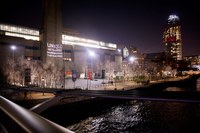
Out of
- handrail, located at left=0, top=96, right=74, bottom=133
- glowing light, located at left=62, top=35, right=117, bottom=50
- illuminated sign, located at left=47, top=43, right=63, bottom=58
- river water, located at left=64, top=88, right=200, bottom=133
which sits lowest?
river water, located at left=64, top=88, right=200, bottom=133

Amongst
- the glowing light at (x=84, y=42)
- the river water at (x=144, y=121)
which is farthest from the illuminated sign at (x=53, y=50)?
→ the river water at (x=144, y=121)

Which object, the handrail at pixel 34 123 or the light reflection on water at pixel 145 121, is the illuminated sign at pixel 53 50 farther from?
the handrail at pixel 34 123

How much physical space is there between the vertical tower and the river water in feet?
146

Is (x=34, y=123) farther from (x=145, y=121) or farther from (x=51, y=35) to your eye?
(x=51, y=35)

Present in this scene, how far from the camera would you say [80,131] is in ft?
76.8

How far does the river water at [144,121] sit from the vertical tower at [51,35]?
1747 inches

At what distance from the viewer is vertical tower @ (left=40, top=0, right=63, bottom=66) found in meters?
72.9

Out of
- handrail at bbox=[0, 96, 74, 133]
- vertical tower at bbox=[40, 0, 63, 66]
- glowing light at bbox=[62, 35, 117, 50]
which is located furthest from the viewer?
glowing light at bbox=[62, 35, 117, 50]

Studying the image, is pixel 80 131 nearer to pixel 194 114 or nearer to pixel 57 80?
pixel 194 114

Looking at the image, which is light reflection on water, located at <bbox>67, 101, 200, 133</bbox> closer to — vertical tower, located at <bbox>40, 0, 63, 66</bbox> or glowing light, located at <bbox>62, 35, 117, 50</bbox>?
vertical tower, located at <bbox>40, 0, 63, 66</bbox>

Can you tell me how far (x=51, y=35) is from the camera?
247ft

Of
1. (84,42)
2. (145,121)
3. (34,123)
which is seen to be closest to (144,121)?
(145,121)

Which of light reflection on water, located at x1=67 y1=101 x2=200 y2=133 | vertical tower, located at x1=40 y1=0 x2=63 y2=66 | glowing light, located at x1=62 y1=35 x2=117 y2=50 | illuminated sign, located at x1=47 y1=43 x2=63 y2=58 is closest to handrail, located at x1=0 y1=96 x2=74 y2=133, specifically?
light reflection on water, located at x1=67 y1=101 x2=200 y2=133

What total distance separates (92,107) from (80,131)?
1108 cm
